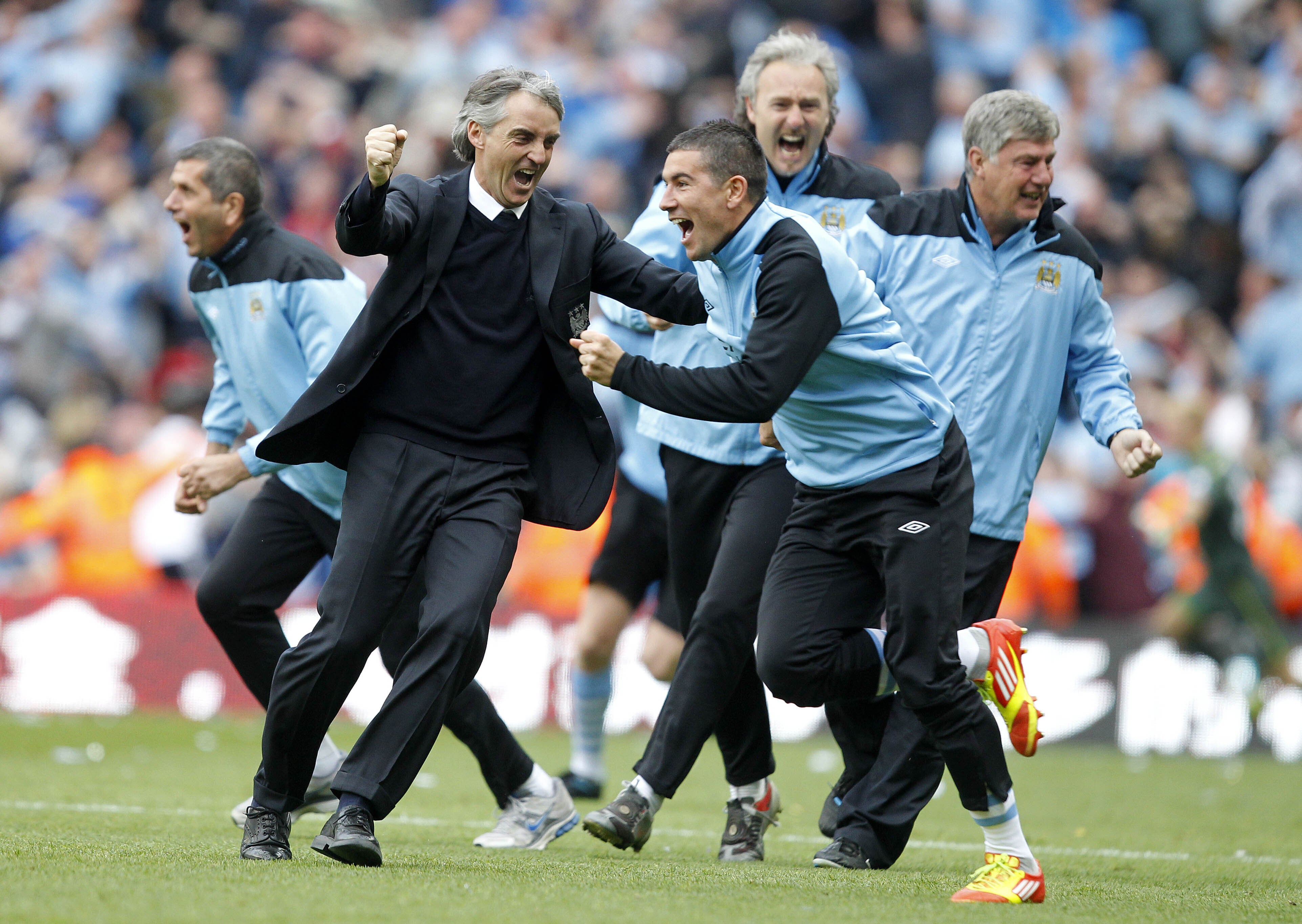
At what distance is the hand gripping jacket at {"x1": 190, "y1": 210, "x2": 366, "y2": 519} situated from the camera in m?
5.90

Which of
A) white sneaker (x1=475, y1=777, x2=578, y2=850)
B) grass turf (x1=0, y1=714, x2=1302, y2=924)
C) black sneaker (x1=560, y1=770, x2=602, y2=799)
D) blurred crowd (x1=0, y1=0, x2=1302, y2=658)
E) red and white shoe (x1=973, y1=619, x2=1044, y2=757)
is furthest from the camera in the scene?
blurred crowd (x1=0, y1=0, x2=1302, y2=658)

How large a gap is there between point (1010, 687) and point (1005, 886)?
721 mm

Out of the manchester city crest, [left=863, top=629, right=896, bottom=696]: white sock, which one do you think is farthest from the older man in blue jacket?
[left=863, top=629, right=896, bottom=696]: white sock

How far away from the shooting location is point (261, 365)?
604cm

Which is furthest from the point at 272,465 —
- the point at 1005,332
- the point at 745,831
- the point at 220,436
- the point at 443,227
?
the point at 1005,332

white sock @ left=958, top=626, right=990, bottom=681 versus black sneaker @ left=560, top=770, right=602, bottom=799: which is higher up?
white sock @ left=958, top=626, right=990, bottom=681

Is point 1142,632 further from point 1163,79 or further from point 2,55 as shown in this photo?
point 2,55

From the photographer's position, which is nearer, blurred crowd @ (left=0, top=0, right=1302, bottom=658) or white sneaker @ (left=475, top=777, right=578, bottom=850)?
white sneaker @ (left=475, top=777, right=578, bottom=850)

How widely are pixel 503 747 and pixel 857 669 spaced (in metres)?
1.39

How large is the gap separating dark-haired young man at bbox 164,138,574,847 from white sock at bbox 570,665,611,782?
1490 mm

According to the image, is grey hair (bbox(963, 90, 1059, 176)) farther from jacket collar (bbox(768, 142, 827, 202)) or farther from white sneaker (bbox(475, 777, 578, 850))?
white sneaker (bbox(475, 777, 578, 850))

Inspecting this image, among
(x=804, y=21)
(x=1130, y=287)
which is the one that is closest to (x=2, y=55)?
(x=804, y=21)

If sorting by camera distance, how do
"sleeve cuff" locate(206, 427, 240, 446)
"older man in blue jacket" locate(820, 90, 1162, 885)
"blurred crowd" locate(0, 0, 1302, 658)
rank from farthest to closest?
"blurred crowd" locate(0, 0, 1302, 658) < "sleeve cuff" locate(206, 427, 240, 446) < "older man in blue jacket" locate(820, 90, 1162, 885)

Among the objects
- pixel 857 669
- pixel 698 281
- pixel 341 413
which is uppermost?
pixel 698 281
